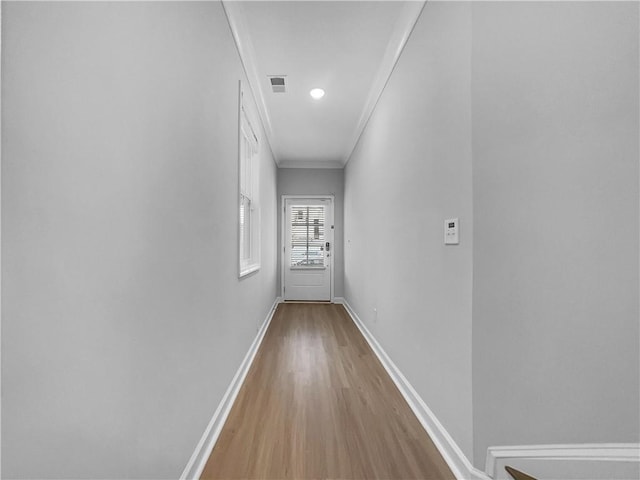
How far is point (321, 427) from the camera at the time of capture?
6.20ft

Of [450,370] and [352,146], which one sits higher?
[352,146]

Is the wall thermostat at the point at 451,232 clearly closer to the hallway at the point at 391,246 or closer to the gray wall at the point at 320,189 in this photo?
the hallway at the point at 391,246

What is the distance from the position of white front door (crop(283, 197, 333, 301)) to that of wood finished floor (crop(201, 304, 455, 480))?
2970mm

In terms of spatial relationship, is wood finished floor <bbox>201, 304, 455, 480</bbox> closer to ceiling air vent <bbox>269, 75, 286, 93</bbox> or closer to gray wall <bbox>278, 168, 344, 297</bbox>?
ceiling air vent <bbox>269, 75, 286, 93</bbox>

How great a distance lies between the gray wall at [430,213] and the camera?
4.99 feet

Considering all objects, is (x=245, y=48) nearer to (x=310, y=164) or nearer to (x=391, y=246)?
(x=391, y=246)

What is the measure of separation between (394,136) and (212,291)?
1912mm

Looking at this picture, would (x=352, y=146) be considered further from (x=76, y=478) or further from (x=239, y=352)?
(x=76, y=478)

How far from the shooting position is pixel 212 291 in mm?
1789

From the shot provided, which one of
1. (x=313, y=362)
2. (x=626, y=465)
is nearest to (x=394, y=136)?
(x=313, y=362)

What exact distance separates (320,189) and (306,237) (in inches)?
37.2

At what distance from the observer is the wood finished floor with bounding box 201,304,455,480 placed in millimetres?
1545

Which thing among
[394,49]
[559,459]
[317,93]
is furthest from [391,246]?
[317,93]

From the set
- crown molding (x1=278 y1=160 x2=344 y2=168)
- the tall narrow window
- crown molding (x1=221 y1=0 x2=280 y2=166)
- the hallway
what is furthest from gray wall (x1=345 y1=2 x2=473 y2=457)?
crown molding (x1=278 y1=160 x2=344 y2=168)
